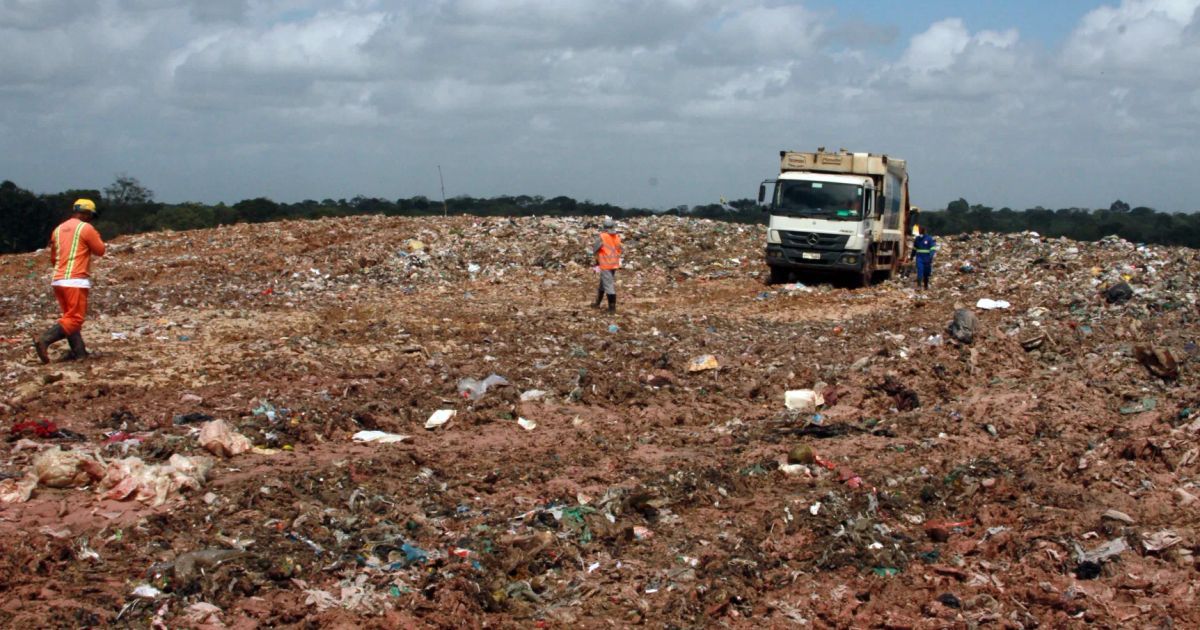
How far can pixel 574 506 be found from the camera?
21.0 feet

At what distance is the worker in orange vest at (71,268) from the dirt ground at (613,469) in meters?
0.36

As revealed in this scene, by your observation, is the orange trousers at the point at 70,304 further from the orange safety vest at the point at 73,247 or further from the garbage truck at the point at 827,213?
the garbage truck at the point at 827,213

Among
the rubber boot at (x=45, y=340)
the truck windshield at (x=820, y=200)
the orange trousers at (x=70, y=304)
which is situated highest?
the truck windshield at (x=820, y=200)

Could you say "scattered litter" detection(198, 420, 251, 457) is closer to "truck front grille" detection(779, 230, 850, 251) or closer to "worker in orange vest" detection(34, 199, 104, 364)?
"worker in orange vest" detection(34, 199, 104, 364)

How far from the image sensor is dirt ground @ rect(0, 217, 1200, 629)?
5129mm

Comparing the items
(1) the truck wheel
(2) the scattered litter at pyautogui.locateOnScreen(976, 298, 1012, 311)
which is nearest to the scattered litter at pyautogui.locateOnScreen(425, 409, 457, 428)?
(2) the scattered litter at pyautogui.locateOnScreen(976, 298, 1012, 311)

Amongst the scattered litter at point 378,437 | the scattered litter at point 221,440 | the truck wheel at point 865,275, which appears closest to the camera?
the scattered litter at point 221,440

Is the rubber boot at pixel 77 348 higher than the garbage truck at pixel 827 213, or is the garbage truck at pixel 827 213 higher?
the garbage truck at pixel 827 213

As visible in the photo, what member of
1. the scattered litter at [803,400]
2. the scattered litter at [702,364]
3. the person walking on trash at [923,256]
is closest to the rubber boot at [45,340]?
the scattered litter at [702,364]

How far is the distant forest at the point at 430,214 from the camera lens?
86.3 feet

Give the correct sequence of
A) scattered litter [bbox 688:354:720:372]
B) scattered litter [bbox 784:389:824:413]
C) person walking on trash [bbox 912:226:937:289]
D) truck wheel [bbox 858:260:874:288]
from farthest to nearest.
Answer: person walking on trash [bbox 912:226:937:289]
truck wheel [bbox 858:260:874:288]
scattered litter [bbox 688:354:720:372]
scattered litter [bbox 784:389:824:413]

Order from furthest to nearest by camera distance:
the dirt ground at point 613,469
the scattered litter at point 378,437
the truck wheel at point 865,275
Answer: the truck wheel at point 865,275, the scattered litter at point 378,437, the dirt ground at point 613,469

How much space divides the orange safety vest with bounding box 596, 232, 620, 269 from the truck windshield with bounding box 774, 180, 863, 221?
4.63 meters

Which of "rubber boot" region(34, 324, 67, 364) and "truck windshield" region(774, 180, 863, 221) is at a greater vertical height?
"truck windshield" region(774, 180, 863, 221)
